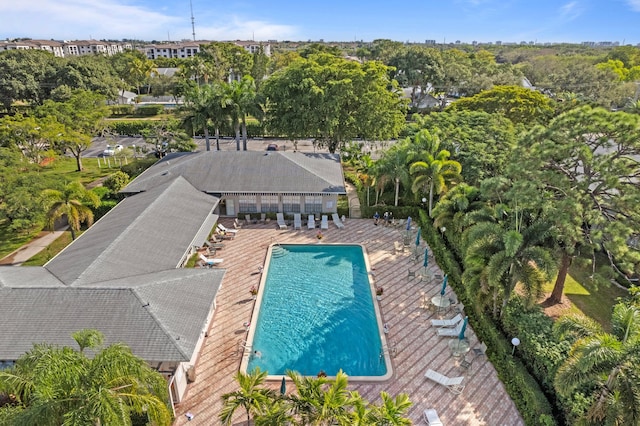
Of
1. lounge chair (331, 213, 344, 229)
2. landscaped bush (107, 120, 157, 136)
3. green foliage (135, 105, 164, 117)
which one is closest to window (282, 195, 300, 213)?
lounge chair (331, 213, 344, 229)

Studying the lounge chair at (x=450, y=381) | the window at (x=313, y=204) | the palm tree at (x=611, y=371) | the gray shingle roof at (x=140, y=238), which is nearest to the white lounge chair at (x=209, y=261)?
the gray shingle roof at (x=140, y=238)

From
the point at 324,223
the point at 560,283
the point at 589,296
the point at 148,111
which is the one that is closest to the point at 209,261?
the point at 324,223

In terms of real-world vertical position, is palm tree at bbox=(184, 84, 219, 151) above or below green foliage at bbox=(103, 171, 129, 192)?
above

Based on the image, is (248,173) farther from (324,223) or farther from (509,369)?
(509,369)

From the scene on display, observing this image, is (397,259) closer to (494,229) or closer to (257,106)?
(494,229)

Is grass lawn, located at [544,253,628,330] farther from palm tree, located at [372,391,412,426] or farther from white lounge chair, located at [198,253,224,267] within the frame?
white lounge chair, located at [198,253,224,267]
